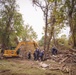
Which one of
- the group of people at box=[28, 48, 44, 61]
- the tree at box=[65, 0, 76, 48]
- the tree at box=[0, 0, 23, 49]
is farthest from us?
the tree at box=[0, 0, 23, 49]

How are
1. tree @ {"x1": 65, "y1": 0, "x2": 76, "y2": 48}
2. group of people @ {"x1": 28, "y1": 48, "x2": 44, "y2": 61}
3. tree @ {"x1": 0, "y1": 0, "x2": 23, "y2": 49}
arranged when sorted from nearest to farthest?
tree @ {"x1": 65, "y1": 0, "x2": 76, "y2": 48} → group of people @ {"x1": 28, "y1": 48, "x2": 44, "y2": 61} → tree @ {"x1": 0, "y1": 0, "x2": 23, "y2": 49}

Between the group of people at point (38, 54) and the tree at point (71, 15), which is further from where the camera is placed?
the group of people at point (38, 54)

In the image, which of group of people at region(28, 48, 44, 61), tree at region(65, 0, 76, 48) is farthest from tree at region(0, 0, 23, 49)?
tree at region(65, 0, 76, 48)

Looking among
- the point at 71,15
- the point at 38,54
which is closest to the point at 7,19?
the point at 38,54

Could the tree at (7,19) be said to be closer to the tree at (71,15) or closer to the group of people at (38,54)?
→ the group of people at (38,54)

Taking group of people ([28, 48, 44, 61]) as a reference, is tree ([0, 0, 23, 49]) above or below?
above

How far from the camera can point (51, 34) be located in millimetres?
26641

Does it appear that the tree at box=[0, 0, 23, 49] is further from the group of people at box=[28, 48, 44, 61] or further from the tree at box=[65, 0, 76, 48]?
the tree at box=[65, 0, 76, 48]

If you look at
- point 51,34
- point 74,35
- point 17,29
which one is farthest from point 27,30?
point 74,35

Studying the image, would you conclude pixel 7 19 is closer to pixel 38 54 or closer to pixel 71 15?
pixel 38 54

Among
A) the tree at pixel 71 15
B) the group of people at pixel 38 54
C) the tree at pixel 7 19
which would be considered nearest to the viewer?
the tree at pixel 71 15

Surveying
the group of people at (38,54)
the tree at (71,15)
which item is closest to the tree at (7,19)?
the group of people at (38,54)

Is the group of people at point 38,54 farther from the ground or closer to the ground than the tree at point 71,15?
closer to the ground

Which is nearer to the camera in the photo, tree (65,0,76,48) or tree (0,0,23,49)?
tree (65,0,76,48)
